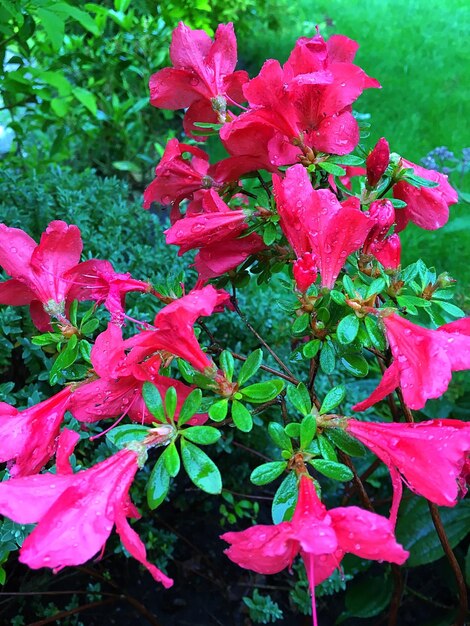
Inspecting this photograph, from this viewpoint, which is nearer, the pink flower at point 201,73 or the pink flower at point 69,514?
the pink flower at point 69,514

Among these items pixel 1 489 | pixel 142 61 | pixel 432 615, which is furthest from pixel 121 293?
pixel 142 61

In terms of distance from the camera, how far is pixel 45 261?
85 centimetres

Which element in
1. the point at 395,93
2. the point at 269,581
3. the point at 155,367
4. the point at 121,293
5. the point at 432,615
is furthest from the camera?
the point at 395,93

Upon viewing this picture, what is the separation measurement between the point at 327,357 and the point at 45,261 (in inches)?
16.6

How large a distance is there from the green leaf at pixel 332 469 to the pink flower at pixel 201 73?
55 centimetres

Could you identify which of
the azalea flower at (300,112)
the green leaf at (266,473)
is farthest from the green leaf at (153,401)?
the azalea flower at (300,112)

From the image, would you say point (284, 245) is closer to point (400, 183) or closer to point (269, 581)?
point (400, 183)

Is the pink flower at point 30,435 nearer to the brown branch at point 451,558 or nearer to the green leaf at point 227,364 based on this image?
the green leaf at point 227,364

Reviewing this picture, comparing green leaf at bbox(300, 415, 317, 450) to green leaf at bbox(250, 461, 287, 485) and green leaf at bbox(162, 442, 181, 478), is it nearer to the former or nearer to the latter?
green leaf at bbox(250, 461, 287, 485)

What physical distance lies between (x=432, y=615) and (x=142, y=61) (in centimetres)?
309

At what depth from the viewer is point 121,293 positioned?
805 mm

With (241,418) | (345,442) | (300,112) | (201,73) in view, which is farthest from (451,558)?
(201,73)

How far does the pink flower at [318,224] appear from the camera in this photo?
69 centimetres

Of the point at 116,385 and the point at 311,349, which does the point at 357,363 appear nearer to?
the point at 311,349
